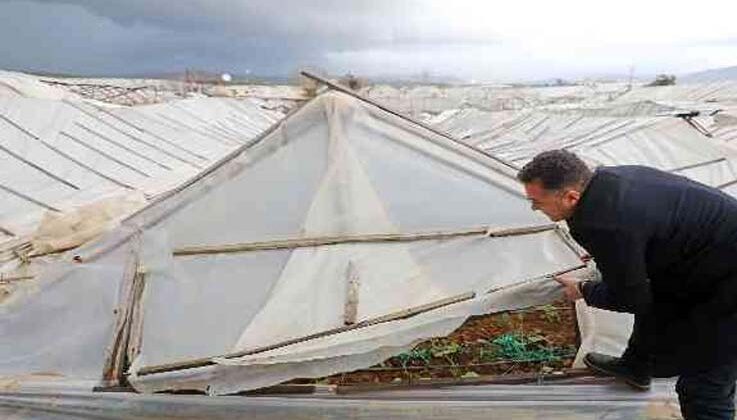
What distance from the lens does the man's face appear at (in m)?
2.31

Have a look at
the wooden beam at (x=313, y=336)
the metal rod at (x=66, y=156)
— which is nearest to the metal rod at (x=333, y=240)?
the wooden beam at (x=313, y=336)

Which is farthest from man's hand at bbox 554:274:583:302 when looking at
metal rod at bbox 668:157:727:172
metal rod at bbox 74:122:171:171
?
metal rod at bbox 74:122:171:171

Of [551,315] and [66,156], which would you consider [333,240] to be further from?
[66,156]

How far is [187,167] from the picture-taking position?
386 inches

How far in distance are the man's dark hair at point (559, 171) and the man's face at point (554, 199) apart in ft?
0.06

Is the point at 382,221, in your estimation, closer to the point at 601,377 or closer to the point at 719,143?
the point at 601,377

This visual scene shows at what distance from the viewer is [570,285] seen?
2.86 metres

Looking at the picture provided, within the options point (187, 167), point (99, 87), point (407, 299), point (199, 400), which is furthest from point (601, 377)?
point (99, 87)

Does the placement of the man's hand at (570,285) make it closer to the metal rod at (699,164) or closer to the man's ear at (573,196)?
the man's ear at (573,196)

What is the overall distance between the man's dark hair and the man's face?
0.02 meters

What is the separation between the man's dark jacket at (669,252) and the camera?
2287 millimetres

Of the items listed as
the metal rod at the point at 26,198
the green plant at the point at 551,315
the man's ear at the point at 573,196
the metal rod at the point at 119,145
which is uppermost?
the metal rod at the point at 119,145

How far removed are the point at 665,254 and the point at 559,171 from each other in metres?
0.49

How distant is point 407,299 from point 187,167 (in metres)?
7.14
